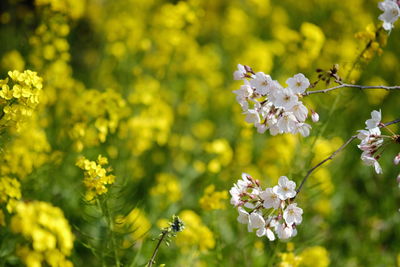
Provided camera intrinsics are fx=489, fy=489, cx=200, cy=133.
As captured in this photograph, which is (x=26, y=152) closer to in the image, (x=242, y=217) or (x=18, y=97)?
(x=18, y=97)

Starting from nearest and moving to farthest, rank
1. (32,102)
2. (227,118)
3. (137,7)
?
(32,102) < (227,118) < (137,7)

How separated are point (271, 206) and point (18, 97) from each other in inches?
47.6

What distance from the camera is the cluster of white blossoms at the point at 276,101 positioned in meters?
1.97

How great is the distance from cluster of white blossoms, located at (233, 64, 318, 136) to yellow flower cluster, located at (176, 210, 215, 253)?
40.2 inches

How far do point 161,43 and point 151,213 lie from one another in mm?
1702

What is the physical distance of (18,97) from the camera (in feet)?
7.16

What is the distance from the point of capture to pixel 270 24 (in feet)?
25.2

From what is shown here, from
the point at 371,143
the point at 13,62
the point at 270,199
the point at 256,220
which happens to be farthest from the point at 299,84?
the point at 13,62

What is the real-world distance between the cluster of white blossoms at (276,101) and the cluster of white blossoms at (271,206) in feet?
0.82

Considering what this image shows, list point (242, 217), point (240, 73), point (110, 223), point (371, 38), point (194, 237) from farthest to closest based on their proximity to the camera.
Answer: point (194, 237), point (371, 38), point (110, 223), point (240, 73), point (242, 217)

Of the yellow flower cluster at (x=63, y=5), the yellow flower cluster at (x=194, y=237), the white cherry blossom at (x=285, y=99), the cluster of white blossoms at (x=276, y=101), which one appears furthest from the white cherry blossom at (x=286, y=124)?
the yellow flower cluster at (x=63, y=5)

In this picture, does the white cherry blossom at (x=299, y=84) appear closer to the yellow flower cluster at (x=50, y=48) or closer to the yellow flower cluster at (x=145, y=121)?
the yellow flower cluster at (x=145, y=121)

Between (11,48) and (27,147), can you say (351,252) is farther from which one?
(11,48)

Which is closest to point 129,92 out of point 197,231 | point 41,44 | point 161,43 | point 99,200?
point 161,43
